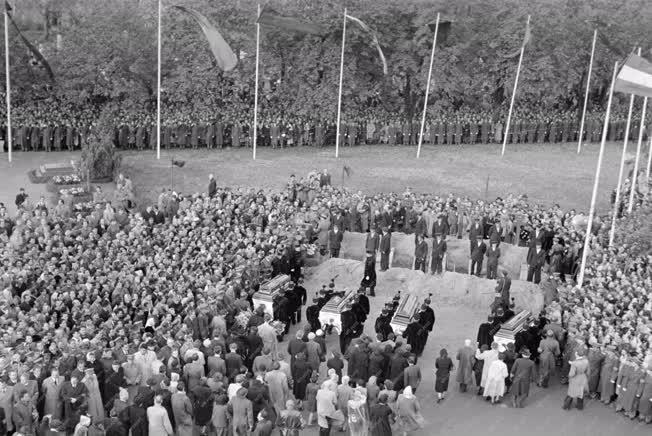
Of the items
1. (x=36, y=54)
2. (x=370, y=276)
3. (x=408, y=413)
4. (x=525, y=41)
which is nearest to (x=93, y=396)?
(x=408, y=413)

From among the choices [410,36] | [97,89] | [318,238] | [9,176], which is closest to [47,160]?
[9,176]

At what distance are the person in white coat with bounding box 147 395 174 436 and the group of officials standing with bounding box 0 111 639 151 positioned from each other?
22321mm

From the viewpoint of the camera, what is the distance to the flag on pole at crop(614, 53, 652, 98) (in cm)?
2228

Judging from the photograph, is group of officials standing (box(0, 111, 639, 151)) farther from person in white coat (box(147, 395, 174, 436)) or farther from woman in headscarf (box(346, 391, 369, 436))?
woman in headscarf (box(346, 391, 369, 436))

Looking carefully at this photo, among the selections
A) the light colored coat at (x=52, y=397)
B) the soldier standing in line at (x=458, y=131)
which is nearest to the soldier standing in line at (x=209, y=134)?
the soldier standing in line at (x=458, y=131)

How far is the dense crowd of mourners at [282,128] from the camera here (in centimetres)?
3612

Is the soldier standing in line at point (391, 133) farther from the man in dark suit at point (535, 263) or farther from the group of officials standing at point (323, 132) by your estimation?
the man in dark suit at point (535, 263)

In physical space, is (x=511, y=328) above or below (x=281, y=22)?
below

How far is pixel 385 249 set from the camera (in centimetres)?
2558

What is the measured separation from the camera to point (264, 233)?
2455 cm

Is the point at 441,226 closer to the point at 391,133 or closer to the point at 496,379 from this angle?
the point at 496,379

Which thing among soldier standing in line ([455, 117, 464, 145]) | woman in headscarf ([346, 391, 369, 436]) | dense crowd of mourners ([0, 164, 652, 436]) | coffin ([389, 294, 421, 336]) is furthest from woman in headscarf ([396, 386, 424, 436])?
soldier standing in line ([455, 117, 464, 145])

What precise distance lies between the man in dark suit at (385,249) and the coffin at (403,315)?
4.23m

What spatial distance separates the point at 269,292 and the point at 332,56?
19.6m
